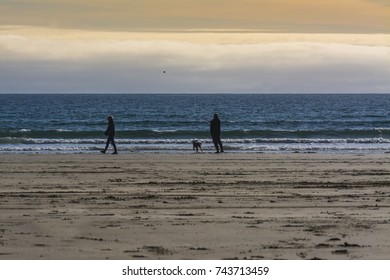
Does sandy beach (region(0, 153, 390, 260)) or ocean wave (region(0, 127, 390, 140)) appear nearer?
sandy beach (region(0, 153, 390, 260))

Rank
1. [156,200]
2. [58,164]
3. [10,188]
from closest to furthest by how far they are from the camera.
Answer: [156,200] < [10,188] < [58,164]

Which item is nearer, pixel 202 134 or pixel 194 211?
pixel 194 211

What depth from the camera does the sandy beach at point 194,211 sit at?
9.75 m

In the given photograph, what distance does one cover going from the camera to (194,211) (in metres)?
12.7

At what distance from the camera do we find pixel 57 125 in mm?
55000

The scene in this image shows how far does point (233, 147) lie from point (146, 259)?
2264 centimetres

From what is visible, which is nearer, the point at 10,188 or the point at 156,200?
the point at 156,200

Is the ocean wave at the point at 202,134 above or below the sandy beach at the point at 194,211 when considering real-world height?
below

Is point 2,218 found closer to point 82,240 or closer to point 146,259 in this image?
point 82,240

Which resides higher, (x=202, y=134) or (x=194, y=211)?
(x=194, y=211)

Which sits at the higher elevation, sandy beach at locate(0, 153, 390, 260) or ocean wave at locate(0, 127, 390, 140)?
sandy beach at locate(0, 153, 390, 260)

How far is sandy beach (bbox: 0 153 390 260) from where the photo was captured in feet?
32.0

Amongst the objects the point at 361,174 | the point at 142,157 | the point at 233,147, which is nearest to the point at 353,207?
the point at 361,174

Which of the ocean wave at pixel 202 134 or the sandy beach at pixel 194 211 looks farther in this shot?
the ocean wave at pixel 202 134
